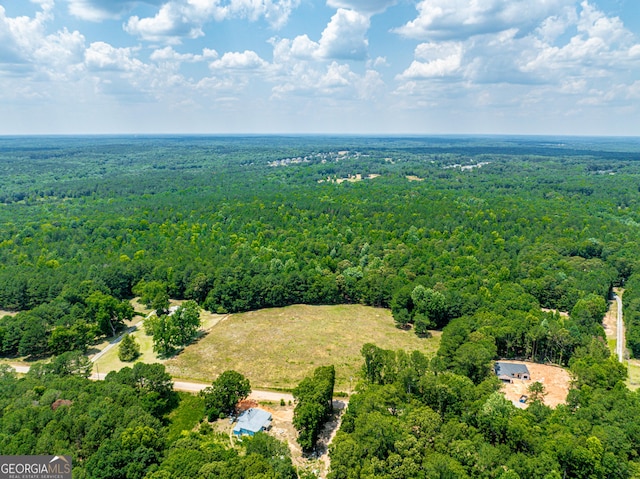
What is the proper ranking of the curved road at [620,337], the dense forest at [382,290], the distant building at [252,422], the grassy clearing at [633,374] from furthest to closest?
the curved road at [620,337]
the grassy clearing at [633,374]
the distant building at [252,422]
the dense forest at [382,290]

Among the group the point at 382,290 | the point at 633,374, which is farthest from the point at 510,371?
the point at 382,290

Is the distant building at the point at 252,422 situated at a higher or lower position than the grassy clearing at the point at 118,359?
higher

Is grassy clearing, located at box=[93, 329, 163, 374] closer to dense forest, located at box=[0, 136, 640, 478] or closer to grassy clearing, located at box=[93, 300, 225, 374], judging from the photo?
grassy clearing, located at box=[93, 300, 225, 374]

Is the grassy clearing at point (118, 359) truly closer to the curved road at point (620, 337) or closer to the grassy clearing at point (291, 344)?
the grassy clearing at point (291, 344)

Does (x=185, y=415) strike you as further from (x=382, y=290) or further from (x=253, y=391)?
(x=382, y=290)

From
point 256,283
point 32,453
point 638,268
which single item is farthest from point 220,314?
point 638,268

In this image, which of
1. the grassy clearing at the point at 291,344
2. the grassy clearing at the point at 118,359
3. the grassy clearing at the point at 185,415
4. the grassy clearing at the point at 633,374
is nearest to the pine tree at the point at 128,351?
the grassy clearing at the point at 118,359
